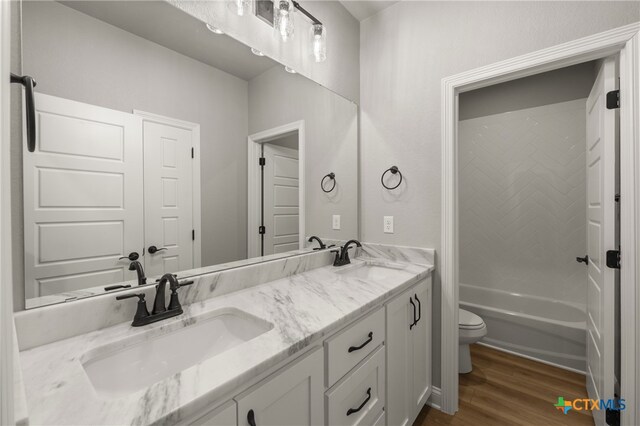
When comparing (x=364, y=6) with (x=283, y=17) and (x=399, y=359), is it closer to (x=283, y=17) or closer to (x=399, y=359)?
(x=283, y=17)

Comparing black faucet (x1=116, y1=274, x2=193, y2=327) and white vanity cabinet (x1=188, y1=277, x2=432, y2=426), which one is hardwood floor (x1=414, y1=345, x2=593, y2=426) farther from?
black faucet (x1=116, y1=274, x2=193, y2=327)

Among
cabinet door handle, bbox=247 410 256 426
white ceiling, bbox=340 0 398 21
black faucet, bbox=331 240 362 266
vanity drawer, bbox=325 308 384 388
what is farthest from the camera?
white ceiling, bbox=340 0 398 21

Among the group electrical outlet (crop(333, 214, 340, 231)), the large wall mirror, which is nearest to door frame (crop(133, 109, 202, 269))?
the large wall mirror

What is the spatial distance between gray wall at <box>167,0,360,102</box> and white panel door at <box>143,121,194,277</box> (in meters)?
0.53

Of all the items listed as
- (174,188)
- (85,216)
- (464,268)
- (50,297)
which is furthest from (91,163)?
(464,268)

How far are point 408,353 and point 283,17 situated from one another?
1854 millimetres

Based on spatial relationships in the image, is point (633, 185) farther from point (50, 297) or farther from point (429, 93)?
point (50, 297)

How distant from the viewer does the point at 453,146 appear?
173cm

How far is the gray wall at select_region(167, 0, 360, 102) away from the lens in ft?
4.13

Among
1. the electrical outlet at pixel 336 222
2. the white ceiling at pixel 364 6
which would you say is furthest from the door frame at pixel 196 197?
the white ceiling at pixel 364 6

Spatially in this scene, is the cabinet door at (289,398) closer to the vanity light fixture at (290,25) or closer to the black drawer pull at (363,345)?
the black drawer pull at (363,345)

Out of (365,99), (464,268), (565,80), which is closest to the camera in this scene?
(365,99)

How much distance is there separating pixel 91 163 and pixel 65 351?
561 millimetres

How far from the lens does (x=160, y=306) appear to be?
0.98 meters
